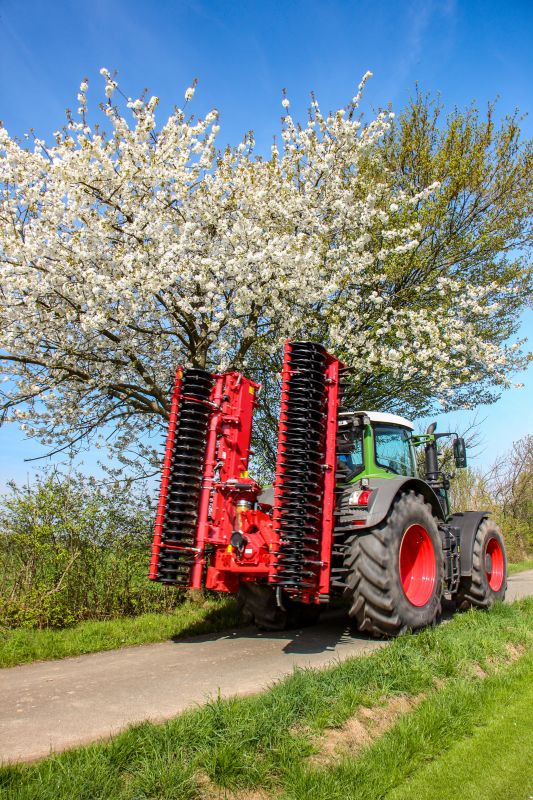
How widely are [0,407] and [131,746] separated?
664 centimetres

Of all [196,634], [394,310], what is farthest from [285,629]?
[394,310]

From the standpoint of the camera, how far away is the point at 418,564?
705 cm

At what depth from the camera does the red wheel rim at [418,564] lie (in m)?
6.88

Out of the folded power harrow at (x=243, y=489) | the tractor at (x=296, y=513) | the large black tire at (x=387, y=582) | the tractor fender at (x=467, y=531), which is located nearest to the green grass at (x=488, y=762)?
the large black tire at (x=387, y=582)

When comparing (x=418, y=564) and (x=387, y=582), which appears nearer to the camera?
(x=387, y=582)

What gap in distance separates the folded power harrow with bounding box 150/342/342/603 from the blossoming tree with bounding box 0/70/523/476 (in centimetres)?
234

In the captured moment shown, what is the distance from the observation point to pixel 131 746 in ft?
10.6

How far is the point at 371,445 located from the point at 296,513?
1941 millimetres

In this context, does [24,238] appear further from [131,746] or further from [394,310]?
[131,746]

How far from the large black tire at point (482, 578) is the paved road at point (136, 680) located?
1.91 meters

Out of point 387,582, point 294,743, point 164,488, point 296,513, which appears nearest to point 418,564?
point 387,582

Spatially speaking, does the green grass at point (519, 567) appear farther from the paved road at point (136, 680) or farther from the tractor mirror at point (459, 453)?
the paved road at point (136, 680)

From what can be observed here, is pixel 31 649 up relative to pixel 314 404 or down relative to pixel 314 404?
down

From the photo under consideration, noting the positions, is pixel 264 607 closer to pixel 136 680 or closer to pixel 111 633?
pixel 111 633
